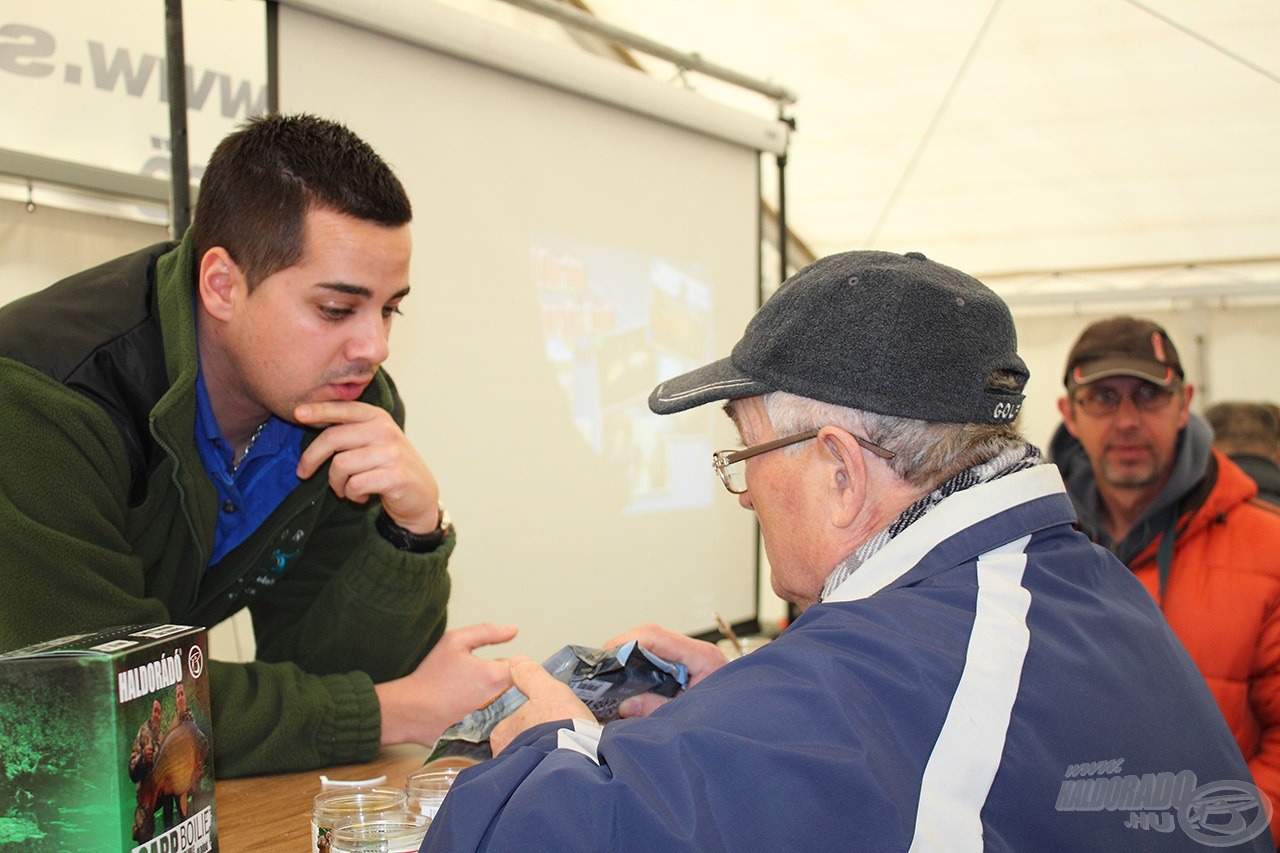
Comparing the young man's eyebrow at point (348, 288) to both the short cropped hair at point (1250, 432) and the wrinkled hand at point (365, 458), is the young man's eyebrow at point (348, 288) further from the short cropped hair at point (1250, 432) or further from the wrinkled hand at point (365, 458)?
the short cropped hair at point (1250, 432)

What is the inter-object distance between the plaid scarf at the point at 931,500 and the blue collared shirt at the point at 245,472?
3.59ft

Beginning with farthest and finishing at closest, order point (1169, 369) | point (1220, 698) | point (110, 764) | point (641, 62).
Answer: point (641, 62) → point (1169, 369) → point (1220, 698) → point (110, 764)

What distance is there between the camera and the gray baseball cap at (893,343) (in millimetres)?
1127

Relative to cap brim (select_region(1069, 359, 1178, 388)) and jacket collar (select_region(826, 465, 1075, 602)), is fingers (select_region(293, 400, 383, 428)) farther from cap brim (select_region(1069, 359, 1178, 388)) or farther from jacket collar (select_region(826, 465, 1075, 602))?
cap brim (select_region(1069, 359, 1178, 388))

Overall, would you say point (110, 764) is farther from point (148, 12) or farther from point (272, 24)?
point (148, 12)

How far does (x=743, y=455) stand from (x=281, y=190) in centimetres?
96

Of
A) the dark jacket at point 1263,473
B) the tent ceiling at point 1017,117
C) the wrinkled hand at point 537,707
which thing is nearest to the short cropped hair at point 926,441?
the wrinkled hand at point 537,707

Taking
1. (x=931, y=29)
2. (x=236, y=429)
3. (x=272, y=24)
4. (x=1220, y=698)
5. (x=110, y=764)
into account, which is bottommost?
(x=1220, y=698)

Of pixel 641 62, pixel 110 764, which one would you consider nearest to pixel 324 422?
pixel 110 764

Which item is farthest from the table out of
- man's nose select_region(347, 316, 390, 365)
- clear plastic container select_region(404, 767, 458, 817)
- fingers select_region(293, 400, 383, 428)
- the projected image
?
the projected image

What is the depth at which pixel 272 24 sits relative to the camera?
3014 mm

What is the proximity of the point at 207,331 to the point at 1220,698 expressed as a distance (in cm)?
247

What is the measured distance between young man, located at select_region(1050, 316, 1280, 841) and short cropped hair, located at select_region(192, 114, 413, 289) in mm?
2111

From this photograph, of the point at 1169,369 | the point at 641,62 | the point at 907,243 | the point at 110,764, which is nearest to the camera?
the point at 110,764
